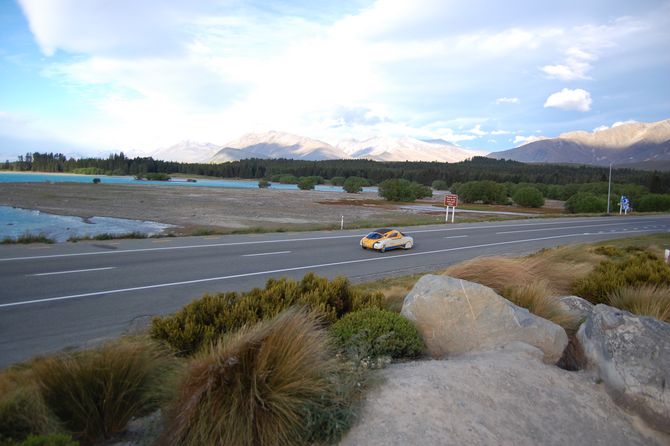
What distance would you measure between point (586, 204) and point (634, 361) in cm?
7414

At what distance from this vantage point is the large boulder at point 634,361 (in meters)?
4.31

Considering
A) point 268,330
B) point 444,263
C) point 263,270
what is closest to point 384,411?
point 268,330

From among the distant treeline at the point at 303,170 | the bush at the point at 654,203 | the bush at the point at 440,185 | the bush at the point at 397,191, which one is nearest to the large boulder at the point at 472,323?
the bush at the point at 397,191

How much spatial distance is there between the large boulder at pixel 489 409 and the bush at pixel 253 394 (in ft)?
1.33

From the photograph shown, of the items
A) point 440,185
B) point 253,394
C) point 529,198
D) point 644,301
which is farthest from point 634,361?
point 440,185

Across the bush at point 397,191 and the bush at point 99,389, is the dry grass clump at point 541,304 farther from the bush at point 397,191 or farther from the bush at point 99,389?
the bush at point 397,191

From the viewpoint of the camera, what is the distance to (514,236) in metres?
26.7

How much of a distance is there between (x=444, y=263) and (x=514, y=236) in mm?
12259

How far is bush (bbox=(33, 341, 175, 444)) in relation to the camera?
360 cm

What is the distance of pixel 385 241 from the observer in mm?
18812

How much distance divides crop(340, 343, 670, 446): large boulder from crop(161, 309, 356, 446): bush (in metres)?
0.41

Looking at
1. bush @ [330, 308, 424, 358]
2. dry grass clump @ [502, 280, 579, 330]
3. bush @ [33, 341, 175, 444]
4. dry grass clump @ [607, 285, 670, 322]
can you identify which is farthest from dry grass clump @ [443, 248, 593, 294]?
bush @ [33, 341, 175, 444]

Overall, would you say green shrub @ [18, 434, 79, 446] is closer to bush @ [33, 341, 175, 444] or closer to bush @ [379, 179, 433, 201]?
bush @ [33, 341, 175, 444]

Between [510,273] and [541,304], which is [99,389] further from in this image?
[510,273]
